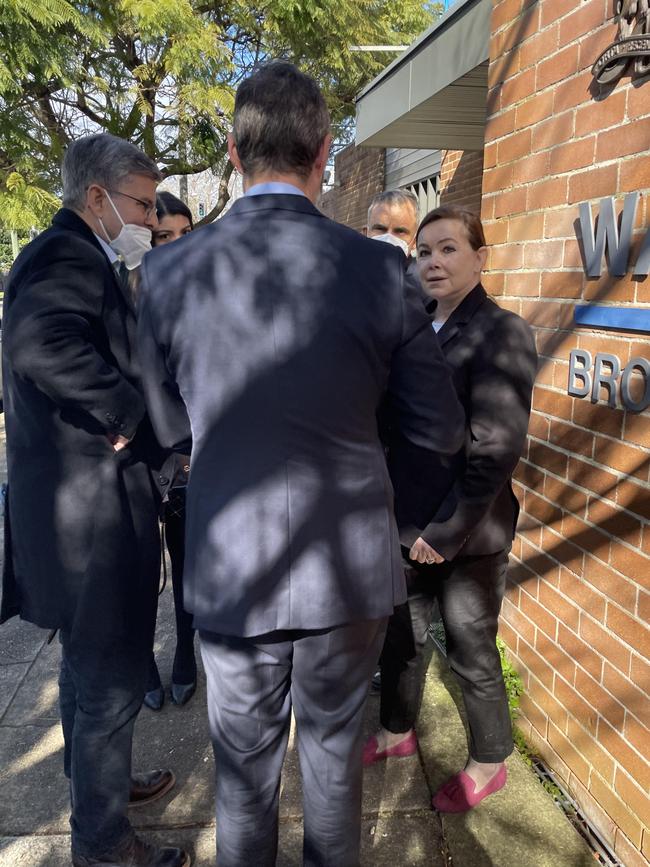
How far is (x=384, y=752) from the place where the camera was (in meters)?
2.53

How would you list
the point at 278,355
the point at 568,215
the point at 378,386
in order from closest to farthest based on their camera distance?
the point at 278,355
the point at 378,386
the point at 568,215

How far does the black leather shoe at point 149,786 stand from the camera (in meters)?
2.32

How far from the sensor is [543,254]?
2.40 meters

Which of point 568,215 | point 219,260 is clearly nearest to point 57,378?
point 219,260

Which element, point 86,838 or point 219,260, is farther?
point 86,838

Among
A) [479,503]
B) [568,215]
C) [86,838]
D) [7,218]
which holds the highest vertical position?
[7,218]

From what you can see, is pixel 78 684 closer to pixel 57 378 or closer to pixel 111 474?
pixel 111 474

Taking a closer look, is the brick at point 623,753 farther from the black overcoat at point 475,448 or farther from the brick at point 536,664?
the black overcoat at point 475,448

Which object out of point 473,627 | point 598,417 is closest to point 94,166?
point 598,417

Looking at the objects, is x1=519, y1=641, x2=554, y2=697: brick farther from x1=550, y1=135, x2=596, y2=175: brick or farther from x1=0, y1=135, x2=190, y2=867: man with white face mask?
x1=550, y1=135, x2=596, y2=175: brick

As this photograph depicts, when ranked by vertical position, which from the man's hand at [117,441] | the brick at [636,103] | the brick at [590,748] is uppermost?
the brick at [636,103]

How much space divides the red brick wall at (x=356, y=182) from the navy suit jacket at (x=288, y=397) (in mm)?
9512

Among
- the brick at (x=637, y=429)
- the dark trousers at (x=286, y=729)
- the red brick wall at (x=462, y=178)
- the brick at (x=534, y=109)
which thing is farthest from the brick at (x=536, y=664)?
the red brick wall at (x=462, y=178)

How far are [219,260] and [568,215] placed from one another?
56.1 inches
